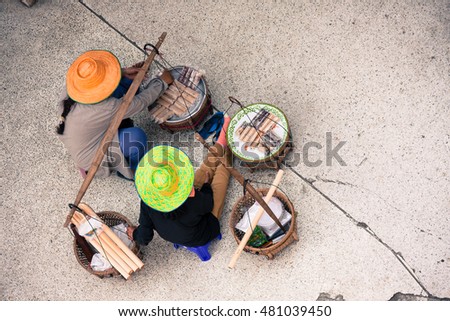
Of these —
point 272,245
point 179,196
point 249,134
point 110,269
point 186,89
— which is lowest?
point 110,269

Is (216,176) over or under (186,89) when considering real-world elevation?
under

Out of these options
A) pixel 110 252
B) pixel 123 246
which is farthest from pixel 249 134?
pixel 110 252

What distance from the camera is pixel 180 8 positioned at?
20.8 feet

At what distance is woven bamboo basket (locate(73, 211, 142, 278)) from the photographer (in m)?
5.04

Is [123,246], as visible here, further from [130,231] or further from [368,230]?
[368,230]

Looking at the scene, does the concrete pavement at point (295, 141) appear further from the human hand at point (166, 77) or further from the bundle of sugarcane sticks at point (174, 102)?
the human hand at point (166, 77)

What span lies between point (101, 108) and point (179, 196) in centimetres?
125

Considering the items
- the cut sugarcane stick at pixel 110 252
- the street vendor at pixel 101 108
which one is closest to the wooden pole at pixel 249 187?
the street vendor at pixel 101 108

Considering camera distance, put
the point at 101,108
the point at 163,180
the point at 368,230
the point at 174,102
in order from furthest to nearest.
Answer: the point at 174,102 → the point at 368,230 → the point at 101,108 → the point at 163,180

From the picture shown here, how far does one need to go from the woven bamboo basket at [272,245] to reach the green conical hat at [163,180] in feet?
2.11

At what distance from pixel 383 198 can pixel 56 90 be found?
382 cm

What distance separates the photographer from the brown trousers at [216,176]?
205 inches

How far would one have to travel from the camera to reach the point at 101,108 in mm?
4918

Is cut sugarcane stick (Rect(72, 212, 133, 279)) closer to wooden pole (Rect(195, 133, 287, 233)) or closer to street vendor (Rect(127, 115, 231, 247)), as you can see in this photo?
street vendor (Rect(127, 115, 231, 247))
